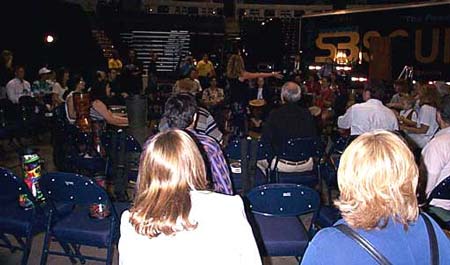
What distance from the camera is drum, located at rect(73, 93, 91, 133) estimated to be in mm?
5191

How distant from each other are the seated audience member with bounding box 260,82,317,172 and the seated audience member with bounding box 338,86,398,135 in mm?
627

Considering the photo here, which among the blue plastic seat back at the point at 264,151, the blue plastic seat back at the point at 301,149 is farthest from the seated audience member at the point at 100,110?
the blue plastic seat back at the point at 301,149

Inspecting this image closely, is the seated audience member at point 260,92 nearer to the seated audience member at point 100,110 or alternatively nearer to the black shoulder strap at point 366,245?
the seated audience member at point 100,110

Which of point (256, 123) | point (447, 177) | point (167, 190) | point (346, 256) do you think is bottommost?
point (256, 123)

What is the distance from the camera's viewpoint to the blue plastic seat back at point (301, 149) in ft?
14.3

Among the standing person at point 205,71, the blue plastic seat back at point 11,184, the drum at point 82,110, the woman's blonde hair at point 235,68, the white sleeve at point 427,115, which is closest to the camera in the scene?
the blue plastic seat back at point 11,184

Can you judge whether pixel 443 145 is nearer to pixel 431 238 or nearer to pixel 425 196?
pixel 425 196

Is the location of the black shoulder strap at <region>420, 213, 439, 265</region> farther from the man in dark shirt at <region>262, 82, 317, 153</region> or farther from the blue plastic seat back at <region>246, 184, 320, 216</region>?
the man in dark shirt at <region>262, 82, 317, 153</region>

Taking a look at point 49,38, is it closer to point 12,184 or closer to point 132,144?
point 132,144

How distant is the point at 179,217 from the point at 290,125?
2984 millimetres

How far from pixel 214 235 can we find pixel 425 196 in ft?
6.47

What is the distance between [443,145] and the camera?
3.24m

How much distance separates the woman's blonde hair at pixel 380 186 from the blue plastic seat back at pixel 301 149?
106 inches

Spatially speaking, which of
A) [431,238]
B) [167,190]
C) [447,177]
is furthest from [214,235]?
[447,177]
